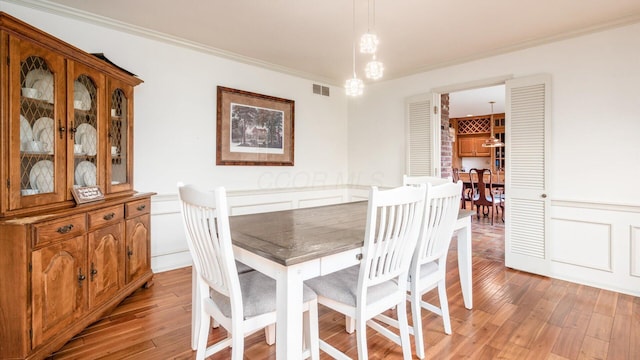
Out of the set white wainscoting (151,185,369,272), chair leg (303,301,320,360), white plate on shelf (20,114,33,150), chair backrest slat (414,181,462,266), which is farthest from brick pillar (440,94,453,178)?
white plate on shelf (20,114,33,150)

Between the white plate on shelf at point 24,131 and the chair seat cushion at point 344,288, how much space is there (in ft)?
5.97

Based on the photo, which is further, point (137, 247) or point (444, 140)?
point (444, 140)

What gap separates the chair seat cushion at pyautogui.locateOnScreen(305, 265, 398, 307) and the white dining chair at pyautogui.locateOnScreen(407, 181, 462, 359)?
0.74 ft

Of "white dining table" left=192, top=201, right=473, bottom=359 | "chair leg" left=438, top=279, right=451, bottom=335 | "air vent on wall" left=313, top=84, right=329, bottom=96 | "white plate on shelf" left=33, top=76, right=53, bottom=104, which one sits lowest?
"chair leg" left=438, top=279, right=451, bottom=335

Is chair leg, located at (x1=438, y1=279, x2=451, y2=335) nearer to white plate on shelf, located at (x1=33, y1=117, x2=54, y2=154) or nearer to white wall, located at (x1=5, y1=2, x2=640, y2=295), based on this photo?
white wall, located at (x1=5, y1=2, x2=640, y2=295)

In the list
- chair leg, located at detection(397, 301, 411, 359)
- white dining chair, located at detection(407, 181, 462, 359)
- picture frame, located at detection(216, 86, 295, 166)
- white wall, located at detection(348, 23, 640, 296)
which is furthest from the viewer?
picture frame, located at detection(216, 86, 295, 166)

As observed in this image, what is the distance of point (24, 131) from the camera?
1.79m

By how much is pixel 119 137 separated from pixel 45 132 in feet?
2.20

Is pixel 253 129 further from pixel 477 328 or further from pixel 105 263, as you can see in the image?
pixel 477 328

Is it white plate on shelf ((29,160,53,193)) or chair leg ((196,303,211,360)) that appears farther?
white plate on shelf ((29,160,53,193))

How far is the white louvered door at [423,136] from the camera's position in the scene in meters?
4.06

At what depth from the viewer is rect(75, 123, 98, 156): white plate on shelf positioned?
7.16ft

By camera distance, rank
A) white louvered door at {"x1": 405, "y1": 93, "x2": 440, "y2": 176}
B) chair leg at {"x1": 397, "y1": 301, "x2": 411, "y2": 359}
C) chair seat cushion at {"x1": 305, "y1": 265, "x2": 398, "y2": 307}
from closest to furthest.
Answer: chair seat cushion at {"x1": 305, "y1": 265, "x2": 398, "y2": 307}, chair leg at {"x1": 397, "y1": 301, "x2": 411, "y2": 359}, white louvered door at {"x1": 405, "y1": 93, "x2": 440, "y2": 176}

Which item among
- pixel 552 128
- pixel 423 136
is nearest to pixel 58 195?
pixel 423 136
